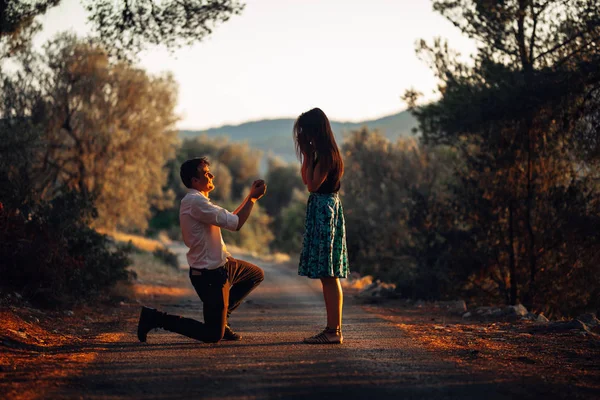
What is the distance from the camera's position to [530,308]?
1661 centimetres

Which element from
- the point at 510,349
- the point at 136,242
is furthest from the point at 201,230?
the point at 136,242

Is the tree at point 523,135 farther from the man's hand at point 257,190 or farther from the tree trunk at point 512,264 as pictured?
the man's hand at point 257,190

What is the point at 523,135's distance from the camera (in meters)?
15.8

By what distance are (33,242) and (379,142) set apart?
27591 millimetres

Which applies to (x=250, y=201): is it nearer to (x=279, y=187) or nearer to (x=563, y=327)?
(x=563, y=327)

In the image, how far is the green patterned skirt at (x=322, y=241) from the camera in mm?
7910

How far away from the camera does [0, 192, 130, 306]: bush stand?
11.4m

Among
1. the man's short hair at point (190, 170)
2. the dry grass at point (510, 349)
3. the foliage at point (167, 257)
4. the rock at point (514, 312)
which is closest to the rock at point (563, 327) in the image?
the dry grass at point (510, 349)

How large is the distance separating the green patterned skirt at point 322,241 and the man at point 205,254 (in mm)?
614

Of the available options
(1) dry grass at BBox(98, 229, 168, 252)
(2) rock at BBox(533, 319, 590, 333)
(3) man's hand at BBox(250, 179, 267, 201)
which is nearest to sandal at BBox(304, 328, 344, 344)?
(3) man's hand at BBox(250, 179, 267, 201)

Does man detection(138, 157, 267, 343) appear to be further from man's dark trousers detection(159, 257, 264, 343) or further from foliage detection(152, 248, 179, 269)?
foliage detection(152, 248, 179, 269)

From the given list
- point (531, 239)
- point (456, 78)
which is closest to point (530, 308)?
point (531, 239)

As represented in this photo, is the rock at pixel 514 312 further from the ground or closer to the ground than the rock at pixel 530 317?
further from the ground

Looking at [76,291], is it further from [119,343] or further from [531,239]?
[531,239]
